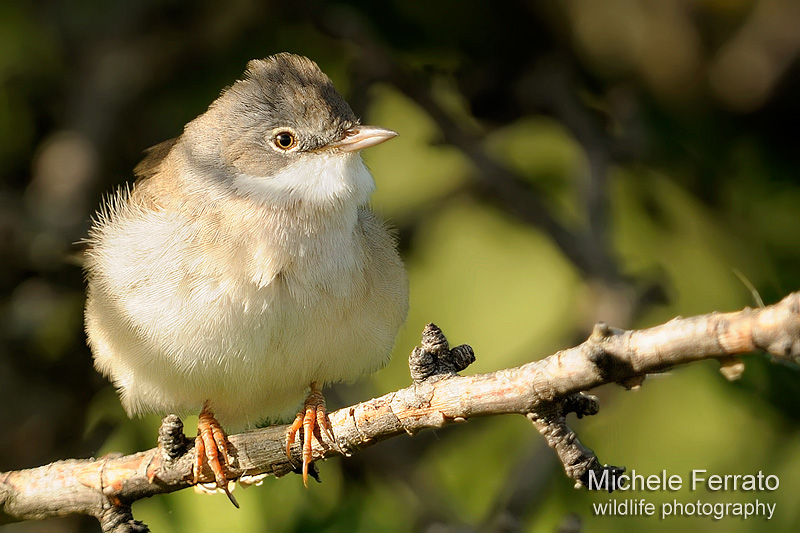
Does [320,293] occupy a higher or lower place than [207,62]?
lower

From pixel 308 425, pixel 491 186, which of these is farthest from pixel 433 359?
pixel 491 186

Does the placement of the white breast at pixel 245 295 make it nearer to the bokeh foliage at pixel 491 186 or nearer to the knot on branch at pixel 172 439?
the knot on branch at pixel 172 439

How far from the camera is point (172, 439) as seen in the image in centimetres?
300

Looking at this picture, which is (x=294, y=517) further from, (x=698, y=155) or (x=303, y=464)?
(x=698, y=155)

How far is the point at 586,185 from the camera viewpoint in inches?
187

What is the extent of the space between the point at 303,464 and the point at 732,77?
302 centimetres

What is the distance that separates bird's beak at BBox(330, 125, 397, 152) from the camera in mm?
3283

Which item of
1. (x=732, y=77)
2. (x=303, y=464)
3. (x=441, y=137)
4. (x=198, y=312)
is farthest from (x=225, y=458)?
(x=732, y=77)

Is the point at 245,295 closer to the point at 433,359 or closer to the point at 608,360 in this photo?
the point at 433,359

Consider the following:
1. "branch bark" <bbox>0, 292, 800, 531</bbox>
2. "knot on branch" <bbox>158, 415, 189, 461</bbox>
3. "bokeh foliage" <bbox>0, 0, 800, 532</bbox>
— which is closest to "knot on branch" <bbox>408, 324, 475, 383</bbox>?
"branch bark" <bbox>0, 292, 800, 531</bbox>

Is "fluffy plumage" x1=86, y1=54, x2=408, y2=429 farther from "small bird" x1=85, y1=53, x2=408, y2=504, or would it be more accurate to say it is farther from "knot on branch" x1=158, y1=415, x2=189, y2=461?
"knot on branch" x1=158, y1=415, x2=189, y2=461

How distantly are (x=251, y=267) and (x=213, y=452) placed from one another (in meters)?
0.67

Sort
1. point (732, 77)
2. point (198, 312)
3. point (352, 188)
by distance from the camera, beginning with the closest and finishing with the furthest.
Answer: point (198, 312)
point (352, 188)
point (732, 77)

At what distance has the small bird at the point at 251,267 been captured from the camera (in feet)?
9.95
